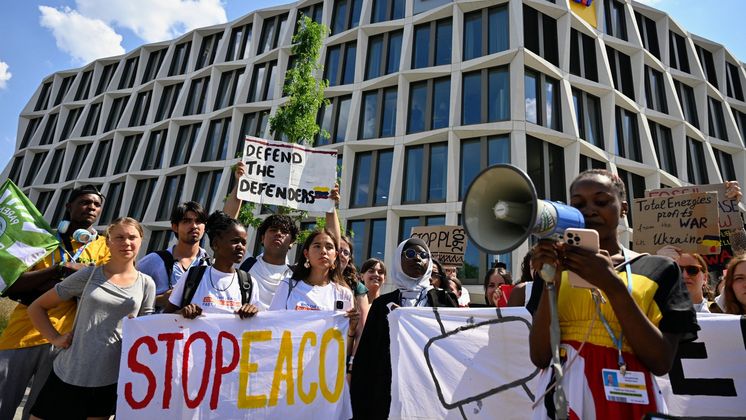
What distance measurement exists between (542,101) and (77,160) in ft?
99.8

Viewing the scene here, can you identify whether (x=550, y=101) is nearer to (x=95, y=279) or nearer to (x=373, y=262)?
(x=373, y=262)

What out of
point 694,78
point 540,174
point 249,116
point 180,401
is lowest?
point 180,401

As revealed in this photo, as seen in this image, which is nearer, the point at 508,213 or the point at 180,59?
the point at 508,213

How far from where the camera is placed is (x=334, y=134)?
76.3 feet

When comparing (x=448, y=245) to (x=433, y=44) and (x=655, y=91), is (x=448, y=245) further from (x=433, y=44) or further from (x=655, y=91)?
(x=655, y=91)

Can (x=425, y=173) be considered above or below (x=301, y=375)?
above

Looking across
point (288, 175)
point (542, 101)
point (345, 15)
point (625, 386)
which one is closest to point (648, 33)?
point (542, 101)

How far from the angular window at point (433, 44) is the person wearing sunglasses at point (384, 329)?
1832 centimetres

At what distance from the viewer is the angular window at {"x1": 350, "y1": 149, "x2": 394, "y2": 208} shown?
21.3 meters

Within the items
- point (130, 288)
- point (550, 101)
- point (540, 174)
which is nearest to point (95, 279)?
point (130, 288)

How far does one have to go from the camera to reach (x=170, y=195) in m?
28.1

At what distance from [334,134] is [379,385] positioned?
20.0 metres

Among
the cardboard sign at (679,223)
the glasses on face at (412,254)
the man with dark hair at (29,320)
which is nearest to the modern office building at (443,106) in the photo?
the cardboard sign at (679,223)

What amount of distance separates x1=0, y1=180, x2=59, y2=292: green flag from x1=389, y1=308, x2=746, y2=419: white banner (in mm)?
2849
